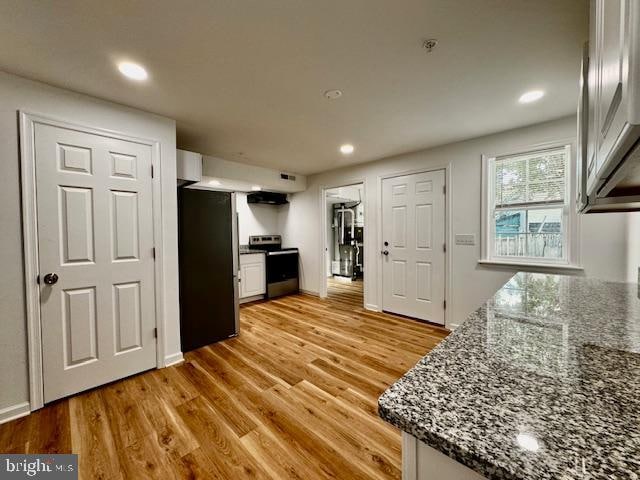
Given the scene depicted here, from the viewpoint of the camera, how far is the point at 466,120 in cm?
252

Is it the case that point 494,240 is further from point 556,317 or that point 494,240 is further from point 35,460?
point 35,460

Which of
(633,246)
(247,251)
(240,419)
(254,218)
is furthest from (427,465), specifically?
(254,218)

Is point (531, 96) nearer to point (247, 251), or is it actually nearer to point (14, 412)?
point (247, 251)

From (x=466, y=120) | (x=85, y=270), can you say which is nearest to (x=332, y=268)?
(x=466, y=120)

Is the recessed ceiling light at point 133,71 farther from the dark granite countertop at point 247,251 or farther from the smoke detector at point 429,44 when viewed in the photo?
the dark granite countertop at point 247,251

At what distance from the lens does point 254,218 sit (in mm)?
5098

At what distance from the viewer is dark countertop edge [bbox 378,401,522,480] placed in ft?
1.35

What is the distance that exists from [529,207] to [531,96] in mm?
1157

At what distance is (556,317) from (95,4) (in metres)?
2.56

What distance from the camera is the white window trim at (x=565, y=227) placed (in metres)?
2.47

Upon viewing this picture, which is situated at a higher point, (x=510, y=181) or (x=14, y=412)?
(x=510, y=181)

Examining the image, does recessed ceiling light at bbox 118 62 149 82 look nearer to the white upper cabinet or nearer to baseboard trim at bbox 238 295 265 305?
the white upper cabinet

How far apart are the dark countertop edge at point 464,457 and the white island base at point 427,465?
0.9 inches

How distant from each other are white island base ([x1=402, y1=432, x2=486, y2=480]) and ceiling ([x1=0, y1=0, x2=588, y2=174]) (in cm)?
170
